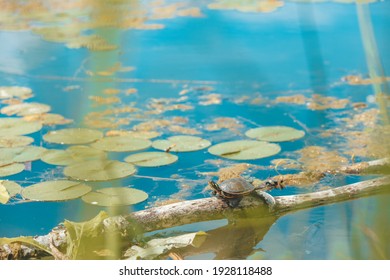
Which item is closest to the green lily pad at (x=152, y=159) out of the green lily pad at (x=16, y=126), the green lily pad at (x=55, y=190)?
the green lily pad at (x=55, y=190)

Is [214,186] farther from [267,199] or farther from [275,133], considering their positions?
[275,133]

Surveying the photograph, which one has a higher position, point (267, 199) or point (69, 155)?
point (69, 155)

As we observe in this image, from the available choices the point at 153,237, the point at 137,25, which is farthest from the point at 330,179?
the point at 137,25

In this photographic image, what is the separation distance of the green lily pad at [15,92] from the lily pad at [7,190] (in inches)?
35.9

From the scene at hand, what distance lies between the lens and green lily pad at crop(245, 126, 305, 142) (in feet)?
7.48

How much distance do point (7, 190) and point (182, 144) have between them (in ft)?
2.02

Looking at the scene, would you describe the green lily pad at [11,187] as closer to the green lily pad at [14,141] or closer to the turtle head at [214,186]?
the green lily pad at [14,141]

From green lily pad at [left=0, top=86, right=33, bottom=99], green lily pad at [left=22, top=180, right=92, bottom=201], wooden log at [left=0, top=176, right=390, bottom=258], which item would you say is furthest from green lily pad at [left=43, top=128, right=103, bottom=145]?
wooden log at [left=0, top=176, right=390, bottom=258]

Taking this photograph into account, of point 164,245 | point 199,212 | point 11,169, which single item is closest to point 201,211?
point 199,212

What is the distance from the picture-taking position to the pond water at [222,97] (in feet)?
5.27

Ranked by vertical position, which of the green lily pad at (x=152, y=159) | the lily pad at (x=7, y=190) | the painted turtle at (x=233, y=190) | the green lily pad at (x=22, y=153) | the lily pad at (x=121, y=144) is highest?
the green lily pad at (x=22, y=153)

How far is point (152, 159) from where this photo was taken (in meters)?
2.13

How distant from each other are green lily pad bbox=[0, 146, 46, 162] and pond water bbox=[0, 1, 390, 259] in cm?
5
